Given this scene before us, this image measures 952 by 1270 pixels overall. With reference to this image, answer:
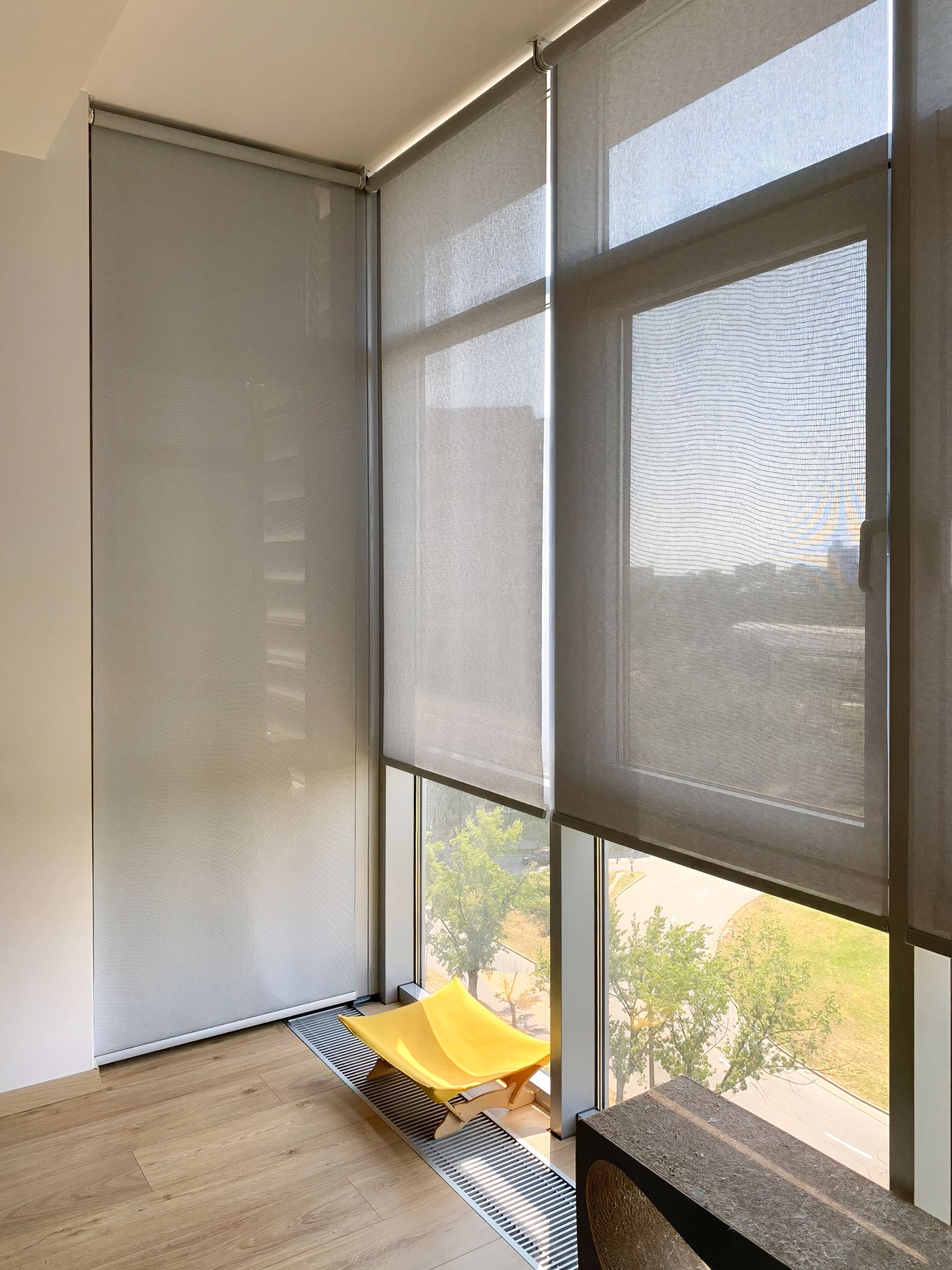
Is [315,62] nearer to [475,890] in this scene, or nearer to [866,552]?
[866,552]

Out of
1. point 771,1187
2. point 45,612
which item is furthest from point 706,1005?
point 45,612

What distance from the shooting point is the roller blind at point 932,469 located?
4.41 ft

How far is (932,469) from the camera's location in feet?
4.46

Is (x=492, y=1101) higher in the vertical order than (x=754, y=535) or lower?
lower

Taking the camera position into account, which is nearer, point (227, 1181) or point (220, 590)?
point (227, 1181)

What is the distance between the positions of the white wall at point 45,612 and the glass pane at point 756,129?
1.41 metres

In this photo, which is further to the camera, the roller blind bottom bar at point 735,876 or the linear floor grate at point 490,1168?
the linear floor grate at point 490,1168

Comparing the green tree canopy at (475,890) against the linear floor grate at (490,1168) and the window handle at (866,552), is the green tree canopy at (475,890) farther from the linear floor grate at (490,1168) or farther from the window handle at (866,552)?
the window handle at (866,552)

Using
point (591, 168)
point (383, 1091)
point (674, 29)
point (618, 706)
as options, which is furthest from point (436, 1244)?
point (674, 29)

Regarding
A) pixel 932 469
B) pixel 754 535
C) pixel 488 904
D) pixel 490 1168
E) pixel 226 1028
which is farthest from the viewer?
pixel 226 1028

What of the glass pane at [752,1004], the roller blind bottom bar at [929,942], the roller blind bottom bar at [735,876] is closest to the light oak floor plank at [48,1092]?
the glass pane at [752,1004]

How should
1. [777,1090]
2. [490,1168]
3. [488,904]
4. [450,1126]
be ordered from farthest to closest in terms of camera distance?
[488,904] < [450,1126] < [490,1168] < [777,1090]

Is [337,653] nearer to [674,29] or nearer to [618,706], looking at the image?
[618,706]

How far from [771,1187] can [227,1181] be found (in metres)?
1.21
